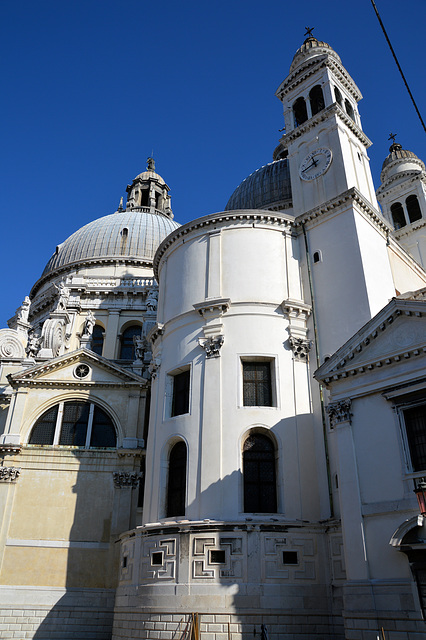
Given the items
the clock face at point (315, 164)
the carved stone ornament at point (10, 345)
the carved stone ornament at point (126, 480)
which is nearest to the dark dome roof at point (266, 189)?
the clock face at point (315, 164)

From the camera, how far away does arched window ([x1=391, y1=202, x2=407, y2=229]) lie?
39.3 m

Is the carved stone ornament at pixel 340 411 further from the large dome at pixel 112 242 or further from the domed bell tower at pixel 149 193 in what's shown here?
the domed bell tower at pixel 149 193

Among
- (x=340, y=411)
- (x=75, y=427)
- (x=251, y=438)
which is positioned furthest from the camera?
(x=75, y=427)

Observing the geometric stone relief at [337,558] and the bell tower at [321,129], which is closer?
the geometric stone relief at [337,558]

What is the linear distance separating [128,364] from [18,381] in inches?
287

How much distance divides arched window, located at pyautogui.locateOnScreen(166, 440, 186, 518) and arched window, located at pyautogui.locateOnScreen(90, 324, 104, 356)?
16.6 meters

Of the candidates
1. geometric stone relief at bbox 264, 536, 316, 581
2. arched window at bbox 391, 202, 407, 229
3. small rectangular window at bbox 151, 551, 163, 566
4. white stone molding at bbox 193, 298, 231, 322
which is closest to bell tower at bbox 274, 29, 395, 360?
white stone molding at bbox 193, 298, 231, 322

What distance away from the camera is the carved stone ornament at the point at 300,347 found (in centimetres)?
2170

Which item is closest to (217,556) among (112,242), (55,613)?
(55,613)

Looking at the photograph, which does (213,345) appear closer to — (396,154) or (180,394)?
(180,394)

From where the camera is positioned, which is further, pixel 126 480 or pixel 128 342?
pixel 128 342

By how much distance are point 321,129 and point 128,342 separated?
18400mm

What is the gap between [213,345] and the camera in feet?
70.7

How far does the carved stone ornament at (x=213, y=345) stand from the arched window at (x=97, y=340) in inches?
641
